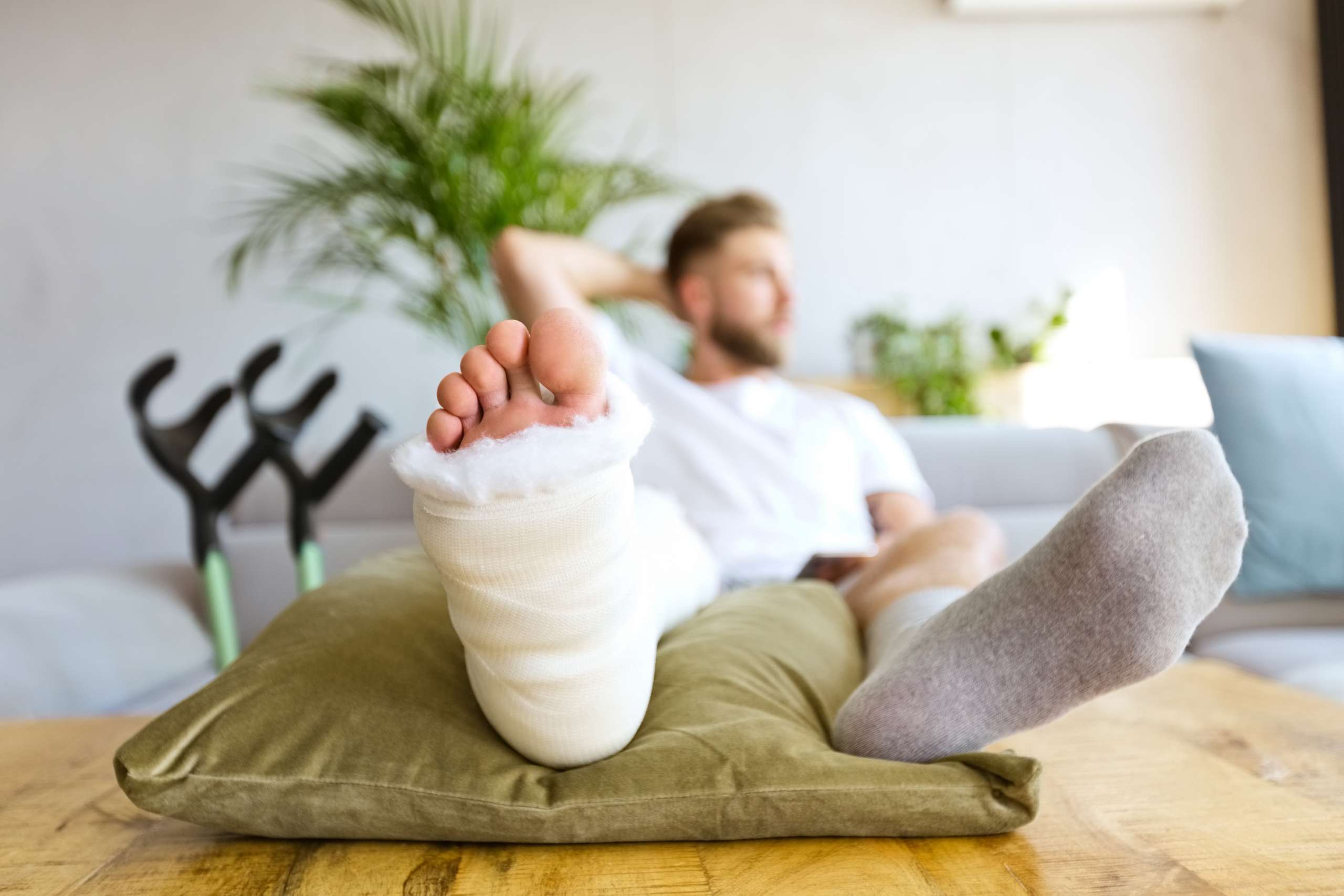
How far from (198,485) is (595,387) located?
46.3 inches

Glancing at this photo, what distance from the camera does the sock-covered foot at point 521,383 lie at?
0.61 meters

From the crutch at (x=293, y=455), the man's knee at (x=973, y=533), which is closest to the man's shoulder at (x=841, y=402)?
the man's knee at (x=973, y=533)

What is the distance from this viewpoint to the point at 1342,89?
3695mm

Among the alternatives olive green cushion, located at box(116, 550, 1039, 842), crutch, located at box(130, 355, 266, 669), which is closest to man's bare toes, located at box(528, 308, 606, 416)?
olive green cushion, located at box(116, 550, 1039, 842)

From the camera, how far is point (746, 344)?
1.76m

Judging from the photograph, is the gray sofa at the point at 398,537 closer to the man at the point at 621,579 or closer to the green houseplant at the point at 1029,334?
the man at the point at 621,579

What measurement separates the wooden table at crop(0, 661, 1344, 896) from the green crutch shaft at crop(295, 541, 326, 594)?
832mm

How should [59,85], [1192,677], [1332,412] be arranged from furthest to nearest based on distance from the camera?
[59,85] → [1332,412] → [1192,677]

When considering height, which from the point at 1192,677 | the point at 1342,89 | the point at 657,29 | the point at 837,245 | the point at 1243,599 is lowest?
the point at 1243,599

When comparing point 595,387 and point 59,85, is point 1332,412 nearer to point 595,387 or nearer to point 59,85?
point 595,387

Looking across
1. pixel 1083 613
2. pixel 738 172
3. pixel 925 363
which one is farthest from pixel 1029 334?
pixel 1083 613

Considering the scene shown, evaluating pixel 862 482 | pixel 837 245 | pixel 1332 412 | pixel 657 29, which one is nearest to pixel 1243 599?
pixel 1332 412

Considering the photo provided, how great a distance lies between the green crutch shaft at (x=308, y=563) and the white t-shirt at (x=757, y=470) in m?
0.52

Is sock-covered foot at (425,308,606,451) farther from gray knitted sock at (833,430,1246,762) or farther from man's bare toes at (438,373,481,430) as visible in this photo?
gray knitted sock at (833,430,1246,762)
